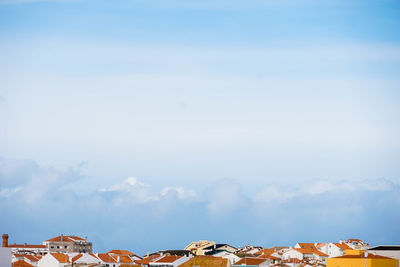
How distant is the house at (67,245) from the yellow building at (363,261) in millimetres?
46848

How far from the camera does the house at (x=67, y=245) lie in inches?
4766

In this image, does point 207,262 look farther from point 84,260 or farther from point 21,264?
point 21,264

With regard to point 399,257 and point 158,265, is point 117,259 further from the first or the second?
point 399,257

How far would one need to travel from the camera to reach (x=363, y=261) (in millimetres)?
82875

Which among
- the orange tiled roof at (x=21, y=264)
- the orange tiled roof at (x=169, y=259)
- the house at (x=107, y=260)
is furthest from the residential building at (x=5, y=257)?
the orange tiled roof at (x=169, y=259)

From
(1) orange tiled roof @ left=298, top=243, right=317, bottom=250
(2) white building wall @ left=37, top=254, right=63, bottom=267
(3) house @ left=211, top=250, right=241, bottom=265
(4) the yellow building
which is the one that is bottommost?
(4) the yellow building

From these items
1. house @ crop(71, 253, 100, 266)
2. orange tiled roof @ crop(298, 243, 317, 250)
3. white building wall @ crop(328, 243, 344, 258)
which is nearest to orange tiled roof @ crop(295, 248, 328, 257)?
white building wall @ crop(328, 243, 344, 258)

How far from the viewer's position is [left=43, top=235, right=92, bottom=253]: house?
121 m

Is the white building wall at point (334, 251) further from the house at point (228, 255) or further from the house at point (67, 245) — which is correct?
the house at point (67, 245)

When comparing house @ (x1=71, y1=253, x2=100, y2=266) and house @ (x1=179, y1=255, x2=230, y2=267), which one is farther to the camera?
house @ (x1=71, y1=253, x2=100, y2=266)

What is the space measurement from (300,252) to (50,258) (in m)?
34.6

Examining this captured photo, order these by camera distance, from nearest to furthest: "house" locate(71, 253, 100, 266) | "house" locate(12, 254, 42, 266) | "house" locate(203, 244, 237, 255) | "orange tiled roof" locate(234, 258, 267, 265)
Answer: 1. "orange tiled roof" locate(234, 258, 267, 265)
2. "house" locate(71, 253, 100, 266)
3. "house" locate(12, 254, 42, 266)
4. "house" locate(203, 244, 237, 255)

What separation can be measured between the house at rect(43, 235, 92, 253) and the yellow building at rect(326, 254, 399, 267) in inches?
1844

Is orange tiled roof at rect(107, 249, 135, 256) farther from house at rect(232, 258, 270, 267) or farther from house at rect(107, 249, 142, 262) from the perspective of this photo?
house at rect(232, 258, 270, 267)
